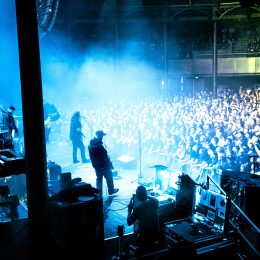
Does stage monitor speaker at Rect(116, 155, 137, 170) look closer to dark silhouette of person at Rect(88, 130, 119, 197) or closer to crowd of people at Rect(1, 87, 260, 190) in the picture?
crowd of people at Rect(1, 87, 260, 190)

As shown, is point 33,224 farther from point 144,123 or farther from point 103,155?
point 144,123

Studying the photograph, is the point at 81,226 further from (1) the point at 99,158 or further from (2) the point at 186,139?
(2) the point at 186,139

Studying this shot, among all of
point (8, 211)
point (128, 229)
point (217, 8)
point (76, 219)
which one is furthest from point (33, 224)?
point (217, 8)

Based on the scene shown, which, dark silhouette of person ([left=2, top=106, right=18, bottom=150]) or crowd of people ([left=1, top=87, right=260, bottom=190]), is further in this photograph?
crowd of people ([left=1, top=87, right=260, bottom=190])

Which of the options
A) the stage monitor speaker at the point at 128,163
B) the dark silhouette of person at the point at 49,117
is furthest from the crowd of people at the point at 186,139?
the dark silhouette of person at the point at 49,117

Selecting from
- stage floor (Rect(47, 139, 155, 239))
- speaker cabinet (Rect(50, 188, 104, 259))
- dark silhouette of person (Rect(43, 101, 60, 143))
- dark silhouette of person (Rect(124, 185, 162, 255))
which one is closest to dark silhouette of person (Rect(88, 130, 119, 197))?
stage floor (Rect(47, 139, 155, 239))

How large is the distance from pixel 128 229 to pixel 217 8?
20471 mm

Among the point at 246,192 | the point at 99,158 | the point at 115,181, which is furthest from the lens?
the point at 115,181

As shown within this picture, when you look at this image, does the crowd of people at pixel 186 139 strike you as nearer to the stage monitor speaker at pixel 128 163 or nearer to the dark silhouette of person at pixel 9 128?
the stage monitor speaker at pixel 128 163

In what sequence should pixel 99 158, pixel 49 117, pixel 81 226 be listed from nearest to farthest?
pixel 81 226 → pixel 99 158 → pixel 49 117

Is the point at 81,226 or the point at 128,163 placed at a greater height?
the point at 81,226

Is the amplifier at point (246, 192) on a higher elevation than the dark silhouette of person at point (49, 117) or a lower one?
lower

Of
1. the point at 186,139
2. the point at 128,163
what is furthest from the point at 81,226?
the point at 186,139

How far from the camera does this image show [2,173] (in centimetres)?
466
